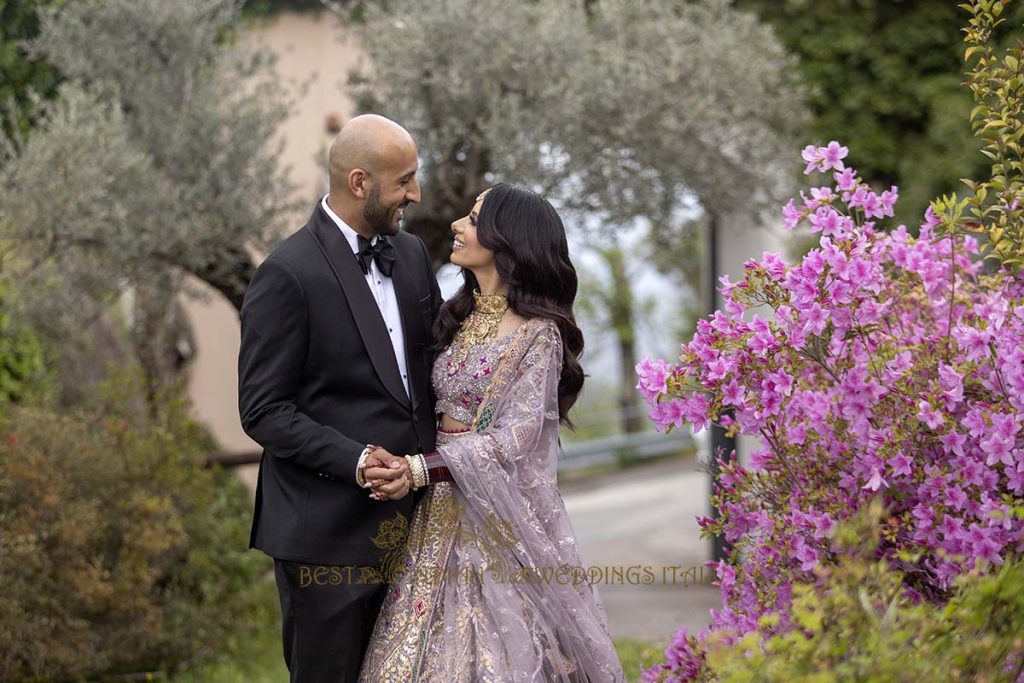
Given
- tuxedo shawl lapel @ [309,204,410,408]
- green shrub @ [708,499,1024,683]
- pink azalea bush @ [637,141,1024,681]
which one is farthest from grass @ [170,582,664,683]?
green shrub @ [708,499,1024,683]

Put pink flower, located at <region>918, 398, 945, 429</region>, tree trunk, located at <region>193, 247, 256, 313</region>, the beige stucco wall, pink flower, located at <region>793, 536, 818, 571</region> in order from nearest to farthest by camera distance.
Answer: pink flower, located at <region>918, 398, 945, 429</region>
pink flower, located at <region>793, 536, 818, 571</region>
tree trunk, located at <region>193, 247, 256, 313</region>
the beige stucco wall

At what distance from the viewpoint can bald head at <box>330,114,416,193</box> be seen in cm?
337

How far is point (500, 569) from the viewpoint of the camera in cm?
331

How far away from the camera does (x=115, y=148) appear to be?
18.5ft

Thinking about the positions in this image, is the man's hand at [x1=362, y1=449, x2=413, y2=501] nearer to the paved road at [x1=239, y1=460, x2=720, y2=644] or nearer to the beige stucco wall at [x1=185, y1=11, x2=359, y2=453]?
the paved road at [x1=239, y1=460, x2=720, y2=644]

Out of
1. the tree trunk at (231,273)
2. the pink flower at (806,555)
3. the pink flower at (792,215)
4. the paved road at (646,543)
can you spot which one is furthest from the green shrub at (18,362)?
the pink flower at (806,555)

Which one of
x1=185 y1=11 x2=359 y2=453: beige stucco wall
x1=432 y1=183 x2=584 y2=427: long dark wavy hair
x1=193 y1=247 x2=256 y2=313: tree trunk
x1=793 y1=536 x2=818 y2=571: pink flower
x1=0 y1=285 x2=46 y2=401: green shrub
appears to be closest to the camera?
x1=793 y1=536 x2=818 y2=571: pink flower

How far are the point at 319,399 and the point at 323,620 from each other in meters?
0.61

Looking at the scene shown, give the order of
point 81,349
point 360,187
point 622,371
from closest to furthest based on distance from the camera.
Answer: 1. point 360,187
2. point 81,349
3. point 622,371

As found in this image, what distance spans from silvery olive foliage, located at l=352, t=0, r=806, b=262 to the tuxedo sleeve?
2.80m

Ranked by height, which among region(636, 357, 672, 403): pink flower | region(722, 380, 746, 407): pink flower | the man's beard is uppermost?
the man's beard

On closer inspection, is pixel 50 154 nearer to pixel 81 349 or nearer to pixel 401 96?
pixel 401 96

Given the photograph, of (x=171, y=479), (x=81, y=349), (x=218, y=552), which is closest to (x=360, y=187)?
(x=171, y=479)

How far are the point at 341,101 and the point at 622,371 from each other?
1088 cm
